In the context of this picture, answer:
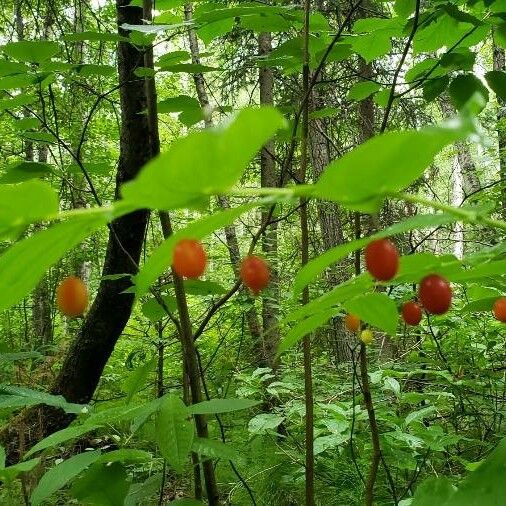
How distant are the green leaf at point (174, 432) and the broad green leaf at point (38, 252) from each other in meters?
0.73

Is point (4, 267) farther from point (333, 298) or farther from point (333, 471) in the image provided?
point (333, 471)

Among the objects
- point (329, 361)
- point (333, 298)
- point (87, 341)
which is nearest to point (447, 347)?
point (329, 361)

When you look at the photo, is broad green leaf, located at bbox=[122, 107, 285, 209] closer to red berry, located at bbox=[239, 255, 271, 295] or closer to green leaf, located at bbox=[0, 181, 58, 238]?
green leaf, located at bbox=[0, 181, 58, 238]

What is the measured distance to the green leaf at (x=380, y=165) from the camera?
414 mm

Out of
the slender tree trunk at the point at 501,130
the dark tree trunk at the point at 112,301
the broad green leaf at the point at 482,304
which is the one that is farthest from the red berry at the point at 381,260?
the slender tree trunk at the point at 501,130

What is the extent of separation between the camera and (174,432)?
3.85 feet

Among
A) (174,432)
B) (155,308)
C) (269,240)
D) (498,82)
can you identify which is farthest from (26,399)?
(269,240)

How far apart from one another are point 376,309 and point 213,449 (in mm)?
537

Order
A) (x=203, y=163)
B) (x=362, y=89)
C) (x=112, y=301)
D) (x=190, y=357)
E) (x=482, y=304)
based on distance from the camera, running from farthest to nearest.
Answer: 1. (x=112, y=301)
2. (x=362, y=89)
3. (x=190, y=357)
4. (x=482, y=304)
5. (x=203, y=163)

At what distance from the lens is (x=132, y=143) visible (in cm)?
260

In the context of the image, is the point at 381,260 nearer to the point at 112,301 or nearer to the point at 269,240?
the point at 112,301

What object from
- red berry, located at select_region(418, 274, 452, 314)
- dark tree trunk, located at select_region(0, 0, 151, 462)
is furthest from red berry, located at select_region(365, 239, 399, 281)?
dark tree trunk, located at select_region(0, 0, 151, 462)

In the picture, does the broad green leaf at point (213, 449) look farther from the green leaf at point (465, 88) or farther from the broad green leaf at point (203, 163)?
the green leaf at point (465, 88)

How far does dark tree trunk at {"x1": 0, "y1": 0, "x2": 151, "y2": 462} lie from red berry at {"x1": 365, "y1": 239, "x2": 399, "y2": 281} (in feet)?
6.78
